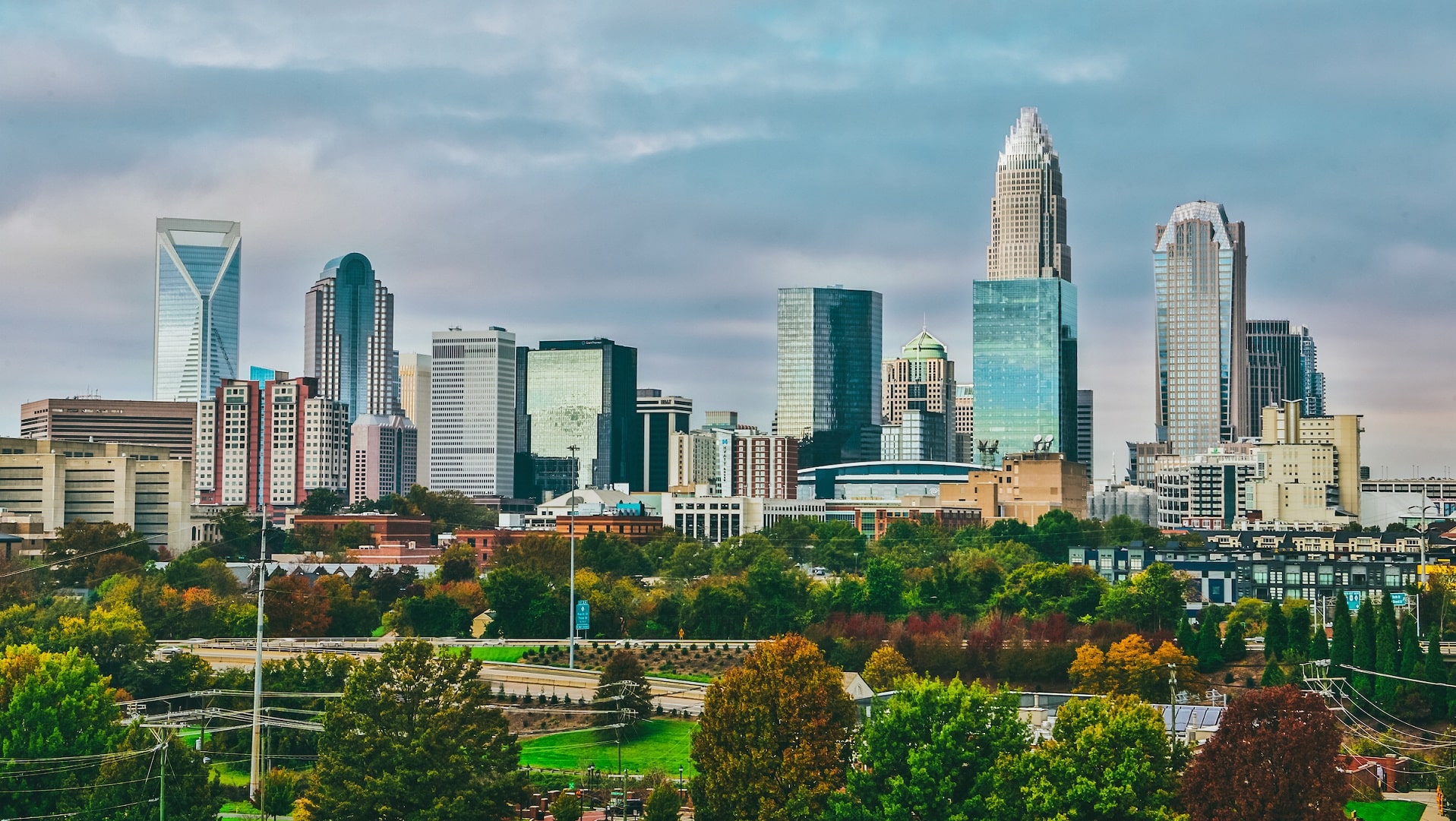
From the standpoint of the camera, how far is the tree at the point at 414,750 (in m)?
64.9

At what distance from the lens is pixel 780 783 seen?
219 feet

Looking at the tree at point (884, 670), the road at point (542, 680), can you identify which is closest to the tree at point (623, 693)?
the road at point (542, 680)

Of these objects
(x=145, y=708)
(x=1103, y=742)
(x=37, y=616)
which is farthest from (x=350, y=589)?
(x=1103, y=742)

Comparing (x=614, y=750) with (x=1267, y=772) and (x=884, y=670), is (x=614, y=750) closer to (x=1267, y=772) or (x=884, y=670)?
(x=884, y=670)

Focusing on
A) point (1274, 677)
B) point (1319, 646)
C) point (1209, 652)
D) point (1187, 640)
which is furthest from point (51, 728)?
point (1319, 646)

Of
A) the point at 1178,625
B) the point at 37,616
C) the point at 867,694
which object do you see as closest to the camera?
the point at 867,694

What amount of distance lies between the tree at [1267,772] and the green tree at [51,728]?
3961cm

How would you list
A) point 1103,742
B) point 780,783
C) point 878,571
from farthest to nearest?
point 878,571 < point 780,783 < point 1103,742

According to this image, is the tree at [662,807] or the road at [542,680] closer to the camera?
the tree at [662,807]

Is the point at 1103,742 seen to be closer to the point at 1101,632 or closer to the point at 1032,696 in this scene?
the point at 1032,696

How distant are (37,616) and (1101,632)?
5980 cm

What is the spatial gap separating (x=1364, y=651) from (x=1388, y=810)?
2271 cm

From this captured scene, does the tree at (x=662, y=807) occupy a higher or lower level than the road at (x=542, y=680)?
lower

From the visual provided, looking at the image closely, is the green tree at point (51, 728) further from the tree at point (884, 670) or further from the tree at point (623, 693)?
the tree at point (884, 670)
